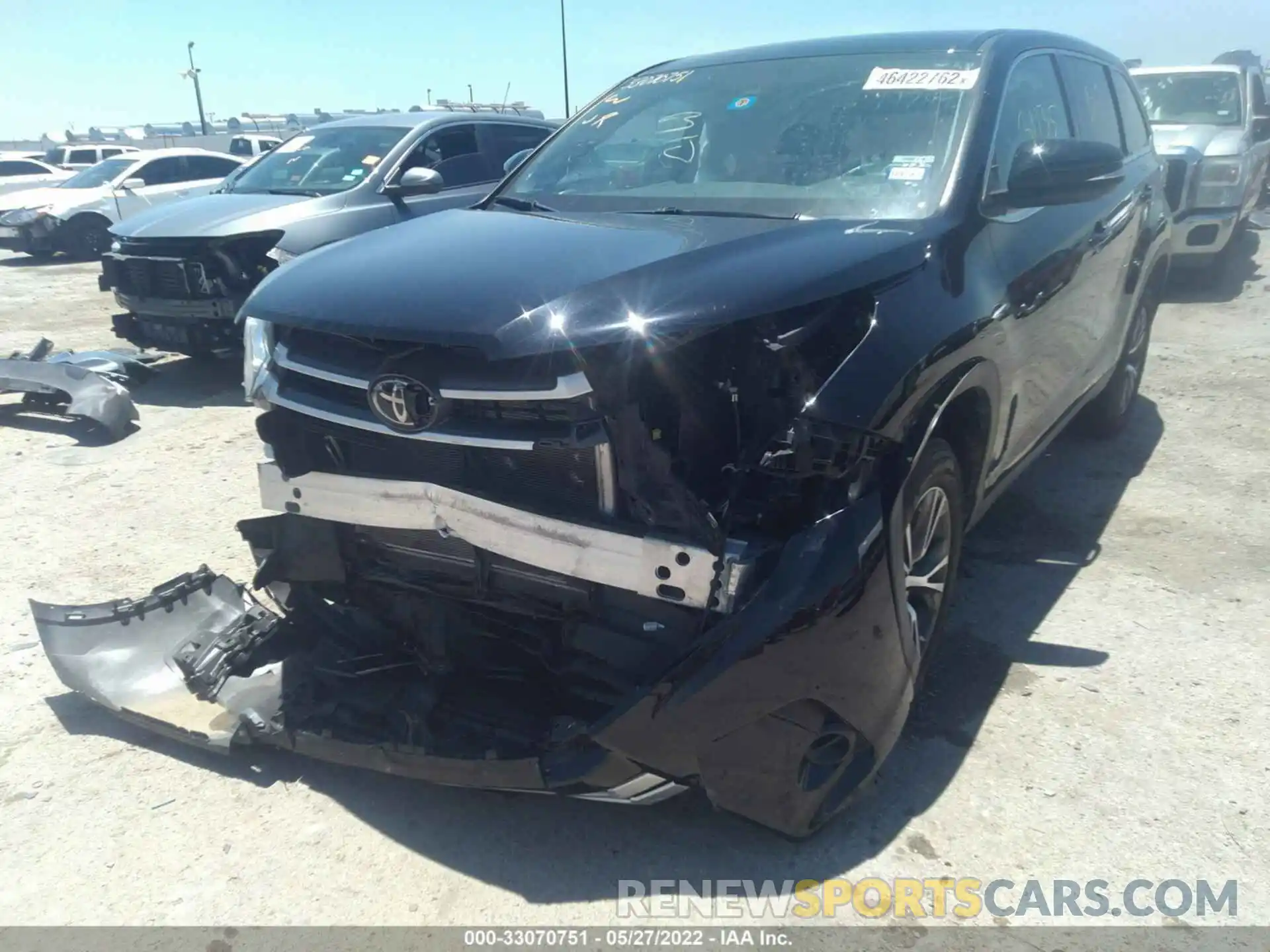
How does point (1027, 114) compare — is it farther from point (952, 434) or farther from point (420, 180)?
point (420, 180)

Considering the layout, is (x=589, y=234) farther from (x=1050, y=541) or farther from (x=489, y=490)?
(x=1050, y=541)

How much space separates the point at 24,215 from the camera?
47.5ft

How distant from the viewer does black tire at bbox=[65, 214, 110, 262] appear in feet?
47.9

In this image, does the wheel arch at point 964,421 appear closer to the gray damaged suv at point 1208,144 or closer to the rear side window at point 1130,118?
the rear side window at point 1130,118

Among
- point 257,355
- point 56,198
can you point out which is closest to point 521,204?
point 257,355

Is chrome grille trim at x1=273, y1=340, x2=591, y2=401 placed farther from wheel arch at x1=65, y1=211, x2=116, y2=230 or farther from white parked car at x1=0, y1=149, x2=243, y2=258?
wheel arch at x1=65, y1=211, x2=116, y2=230

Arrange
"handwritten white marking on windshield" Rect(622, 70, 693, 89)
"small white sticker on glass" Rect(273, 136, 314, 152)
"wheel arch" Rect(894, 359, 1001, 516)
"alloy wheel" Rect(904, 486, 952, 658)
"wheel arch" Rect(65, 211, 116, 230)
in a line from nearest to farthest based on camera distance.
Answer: "wheel arch" Rect(894, 359, 1001, 516)
"alloy wheel" Rect(904, 486, 952, 658)
"handwritten white marking on windshield" Rect(622, 70, 693, 89)
"small white sticker on glass" Rect(273, 136, 314, 152)
"wheel arch" Rect(65, 211, 116, 230)

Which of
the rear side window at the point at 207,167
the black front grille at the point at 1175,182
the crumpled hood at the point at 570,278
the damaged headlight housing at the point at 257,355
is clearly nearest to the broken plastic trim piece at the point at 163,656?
the damaged headlight housing at the point at 257,355

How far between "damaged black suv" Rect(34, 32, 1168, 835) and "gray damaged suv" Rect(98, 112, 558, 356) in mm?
3767

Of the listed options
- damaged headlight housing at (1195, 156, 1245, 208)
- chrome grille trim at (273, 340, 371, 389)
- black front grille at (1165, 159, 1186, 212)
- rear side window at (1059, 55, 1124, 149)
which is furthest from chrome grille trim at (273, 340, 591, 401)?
damaged headlight housing at (1195, 156, 1245, 208)

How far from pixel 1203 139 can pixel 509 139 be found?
6392 mm

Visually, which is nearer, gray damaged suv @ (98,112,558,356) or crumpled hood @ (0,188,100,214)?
gray damaged suv @ (98,112,558,356)

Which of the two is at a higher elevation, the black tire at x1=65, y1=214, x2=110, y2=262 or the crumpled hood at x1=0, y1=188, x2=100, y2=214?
the crumpled hood at x1=0, y1=188, x2=100, y2=214

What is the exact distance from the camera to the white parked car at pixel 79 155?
22312mm
